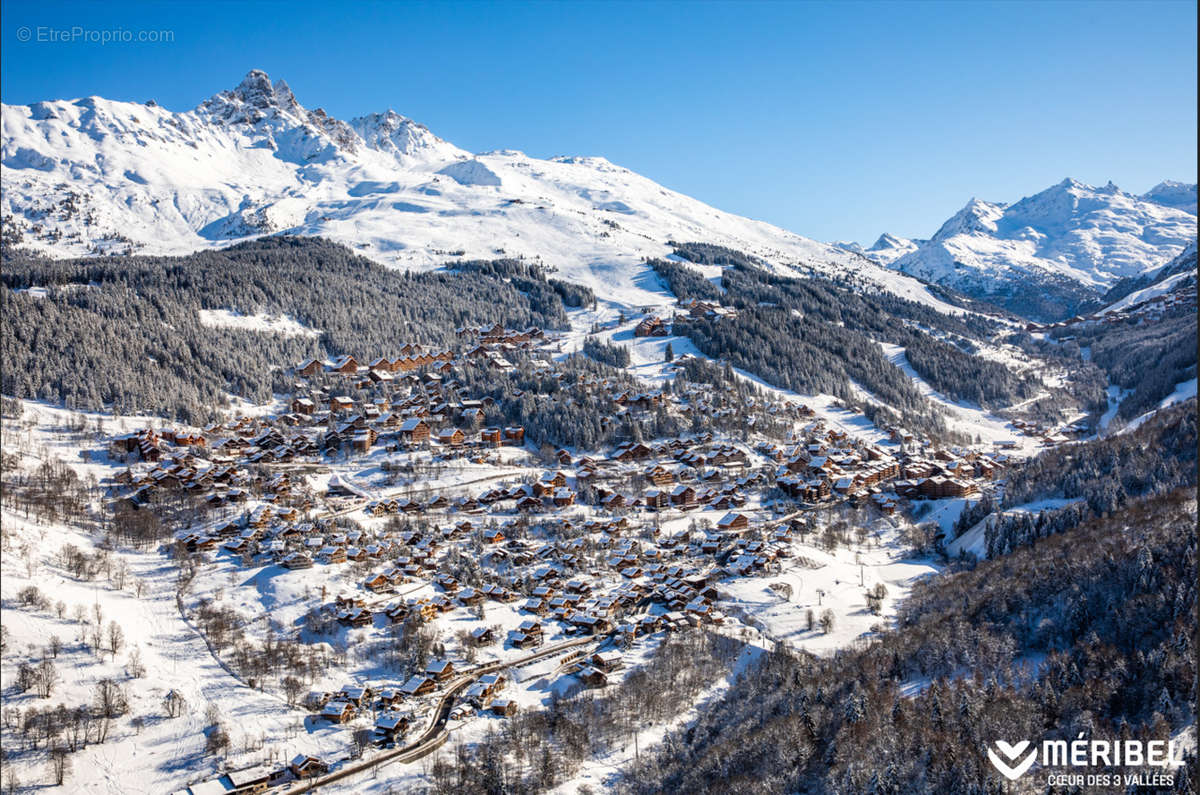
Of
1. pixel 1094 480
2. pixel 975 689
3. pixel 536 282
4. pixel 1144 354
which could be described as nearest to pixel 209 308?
pixel 536 282

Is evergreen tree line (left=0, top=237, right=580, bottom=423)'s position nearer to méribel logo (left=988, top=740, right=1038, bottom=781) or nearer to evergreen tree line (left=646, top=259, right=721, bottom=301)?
evergreen tree line (left=646, top=259, right=721, bottom=301)

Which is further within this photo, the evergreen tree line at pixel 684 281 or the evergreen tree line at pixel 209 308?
the evergreen tree line at pixel 684 281

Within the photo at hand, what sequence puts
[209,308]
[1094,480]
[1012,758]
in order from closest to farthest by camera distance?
[1012,758]
[1094,480]
[209,308]

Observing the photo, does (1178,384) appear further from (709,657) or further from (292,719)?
(292,719)

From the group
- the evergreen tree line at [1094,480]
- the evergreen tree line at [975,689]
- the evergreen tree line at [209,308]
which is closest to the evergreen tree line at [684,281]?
the evergreen tree line at [209,308]

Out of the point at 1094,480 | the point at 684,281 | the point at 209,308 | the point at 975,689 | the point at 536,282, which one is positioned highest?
the point at 536,282

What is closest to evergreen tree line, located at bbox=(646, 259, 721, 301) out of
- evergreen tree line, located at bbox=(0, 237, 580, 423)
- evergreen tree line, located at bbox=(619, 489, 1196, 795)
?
evergreen tree line, located at bbox=(0, 237, 580, 423)

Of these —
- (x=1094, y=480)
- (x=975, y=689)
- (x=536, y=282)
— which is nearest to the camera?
(x=975, y=689)

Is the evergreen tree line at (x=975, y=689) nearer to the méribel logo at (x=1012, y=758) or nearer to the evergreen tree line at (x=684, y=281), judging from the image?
the méribel logo at (x=1012, y=758)

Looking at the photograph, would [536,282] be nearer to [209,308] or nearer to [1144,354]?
[209,308]

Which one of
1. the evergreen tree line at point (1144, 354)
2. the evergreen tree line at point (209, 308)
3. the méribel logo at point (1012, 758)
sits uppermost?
the evergreen tree line at point (209, 308)
